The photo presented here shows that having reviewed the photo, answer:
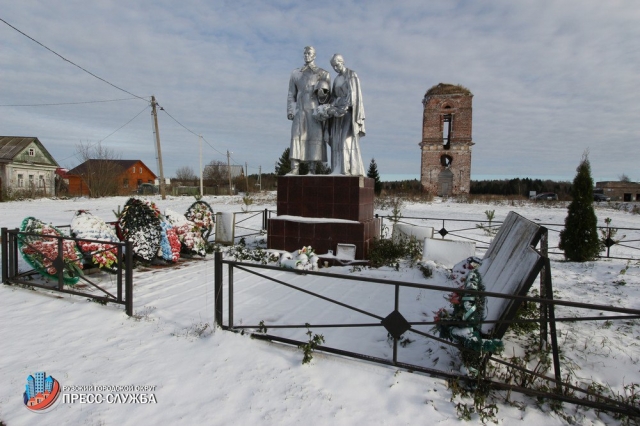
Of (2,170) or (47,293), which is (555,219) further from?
(2,170)

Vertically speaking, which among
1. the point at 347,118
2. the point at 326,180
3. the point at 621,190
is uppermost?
the point at 347,118

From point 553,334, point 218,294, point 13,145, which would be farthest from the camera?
point 13,145

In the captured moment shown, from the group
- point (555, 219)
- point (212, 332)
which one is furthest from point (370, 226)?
point (555, 219)

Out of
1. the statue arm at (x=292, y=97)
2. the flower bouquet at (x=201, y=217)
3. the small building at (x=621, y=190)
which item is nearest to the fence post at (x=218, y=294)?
the flower bouquet at (x=201, y=217)

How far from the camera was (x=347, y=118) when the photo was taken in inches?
267

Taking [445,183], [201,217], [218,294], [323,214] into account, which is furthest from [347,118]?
[445,183]

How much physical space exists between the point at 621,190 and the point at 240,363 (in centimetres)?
3871

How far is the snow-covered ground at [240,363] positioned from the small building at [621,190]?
33445mm

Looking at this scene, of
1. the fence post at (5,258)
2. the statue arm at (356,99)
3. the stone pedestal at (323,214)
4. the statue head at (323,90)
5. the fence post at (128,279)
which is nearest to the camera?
the fence post at (128,279)

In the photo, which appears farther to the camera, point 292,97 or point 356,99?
point 292,97

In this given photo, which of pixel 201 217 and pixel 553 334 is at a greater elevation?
pixel 201 217

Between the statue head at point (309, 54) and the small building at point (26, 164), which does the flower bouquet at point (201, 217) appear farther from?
the small building at point (26, 164)

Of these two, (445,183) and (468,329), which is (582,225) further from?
(445,183)

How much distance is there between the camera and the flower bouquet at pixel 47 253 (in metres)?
4.55
